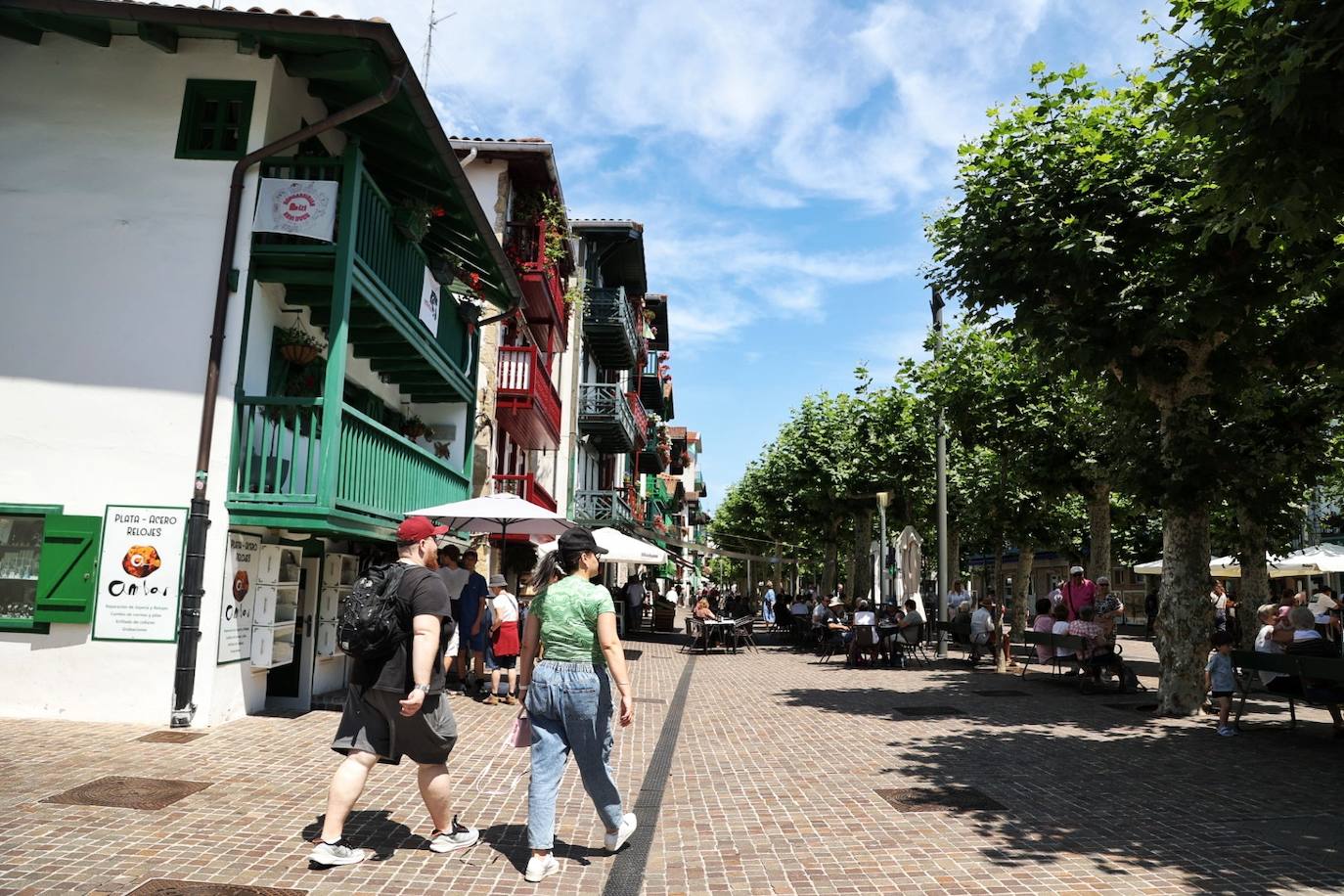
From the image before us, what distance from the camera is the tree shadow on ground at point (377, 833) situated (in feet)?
18.1

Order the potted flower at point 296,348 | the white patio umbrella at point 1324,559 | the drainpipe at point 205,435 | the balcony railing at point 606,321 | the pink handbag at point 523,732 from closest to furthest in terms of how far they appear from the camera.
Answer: the pink handbag at point 523,732 < the drainpipe at point 205,435 < the potted flower at point 296,348 < the white patio umbrella at point 1324,559 < the balcony railing at point 606,321

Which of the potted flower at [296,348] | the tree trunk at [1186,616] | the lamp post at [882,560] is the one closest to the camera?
the potted flower at [296,348]

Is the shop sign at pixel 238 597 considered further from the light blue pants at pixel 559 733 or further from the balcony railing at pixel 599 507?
the balcony railing at pixel 599 507

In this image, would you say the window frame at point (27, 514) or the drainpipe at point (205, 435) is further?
the window frame at point (27, 514)

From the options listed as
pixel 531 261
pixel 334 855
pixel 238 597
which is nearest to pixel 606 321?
pixel 531 261

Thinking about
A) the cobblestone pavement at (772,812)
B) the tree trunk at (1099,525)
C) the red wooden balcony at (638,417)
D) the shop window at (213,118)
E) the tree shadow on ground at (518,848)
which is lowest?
the tree shadow on ground at (518,848)

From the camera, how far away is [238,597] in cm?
962

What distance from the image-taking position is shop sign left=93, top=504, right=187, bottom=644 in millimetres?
9117

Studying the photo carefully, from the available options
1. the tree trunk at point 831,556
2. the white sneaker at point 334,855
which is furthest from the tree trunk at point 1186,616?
the tree trunk at point 831,556

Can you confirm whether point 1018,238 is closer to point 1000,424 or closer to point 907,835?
point 907,835

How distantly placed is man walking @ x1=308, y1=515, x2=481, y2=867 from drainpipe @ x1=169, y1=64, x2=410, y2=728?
455cm

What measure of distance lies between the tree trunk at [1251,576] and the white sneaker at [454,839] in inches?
558

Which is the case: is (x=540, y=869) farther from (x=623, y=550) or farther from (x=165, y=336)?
(x=623, y=550)

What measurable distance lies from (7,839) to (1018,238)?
1135 cm
